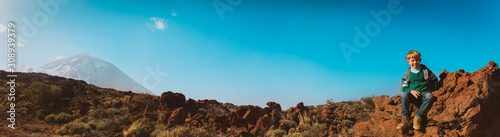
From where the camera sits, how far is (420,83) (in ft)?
15.1

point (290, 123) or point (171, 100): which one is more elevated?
point (171, 100)

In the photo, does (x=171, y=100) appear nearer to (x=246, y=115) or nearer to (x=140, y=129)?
(x=140, y=129)

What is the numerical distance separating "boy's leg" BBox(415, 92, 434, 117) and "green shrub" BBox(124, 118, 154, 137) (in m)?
10.6

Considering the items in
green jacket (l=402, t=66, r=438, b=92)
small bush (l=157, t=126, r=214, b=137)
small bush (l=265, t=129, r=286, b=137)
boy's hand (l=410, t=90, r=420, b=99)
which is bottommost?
small bush (l=265, t=129, r=286, b=137)

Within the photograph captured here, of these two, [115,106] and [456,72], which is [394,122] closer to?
[456,72]

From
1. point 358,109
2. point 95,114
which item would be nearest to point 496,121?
point 358,109

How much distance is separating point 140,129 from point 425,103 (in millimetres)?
11068

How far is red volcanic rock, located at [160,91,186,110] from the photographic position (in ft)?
45.5

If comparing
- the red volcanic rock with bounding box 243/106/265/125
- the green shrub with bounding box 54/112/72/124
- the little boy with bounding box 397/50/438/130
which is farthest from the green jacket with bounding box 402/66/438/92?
the green shrub with bounding box 54/112/72/124

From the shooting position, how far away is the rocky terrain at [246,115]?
4512 millimetres

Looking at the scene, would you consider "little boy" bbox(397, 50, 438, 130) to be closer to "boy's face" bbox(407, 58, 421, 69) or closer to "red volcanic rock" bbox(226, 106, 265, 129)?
"boy's face" bbox(407, 58, 421, 69)

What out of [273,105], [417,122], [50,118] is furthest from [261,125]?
[50,118]

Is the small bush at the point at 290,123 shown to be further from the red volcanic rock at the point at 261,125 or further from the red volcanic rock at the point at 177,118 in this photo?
the red volcanic rock at the point at 177,118

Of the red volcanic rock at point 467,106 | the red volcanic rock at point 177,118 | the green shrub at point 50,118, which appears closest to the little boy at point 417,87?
the red volcanic rock at point 467,106
